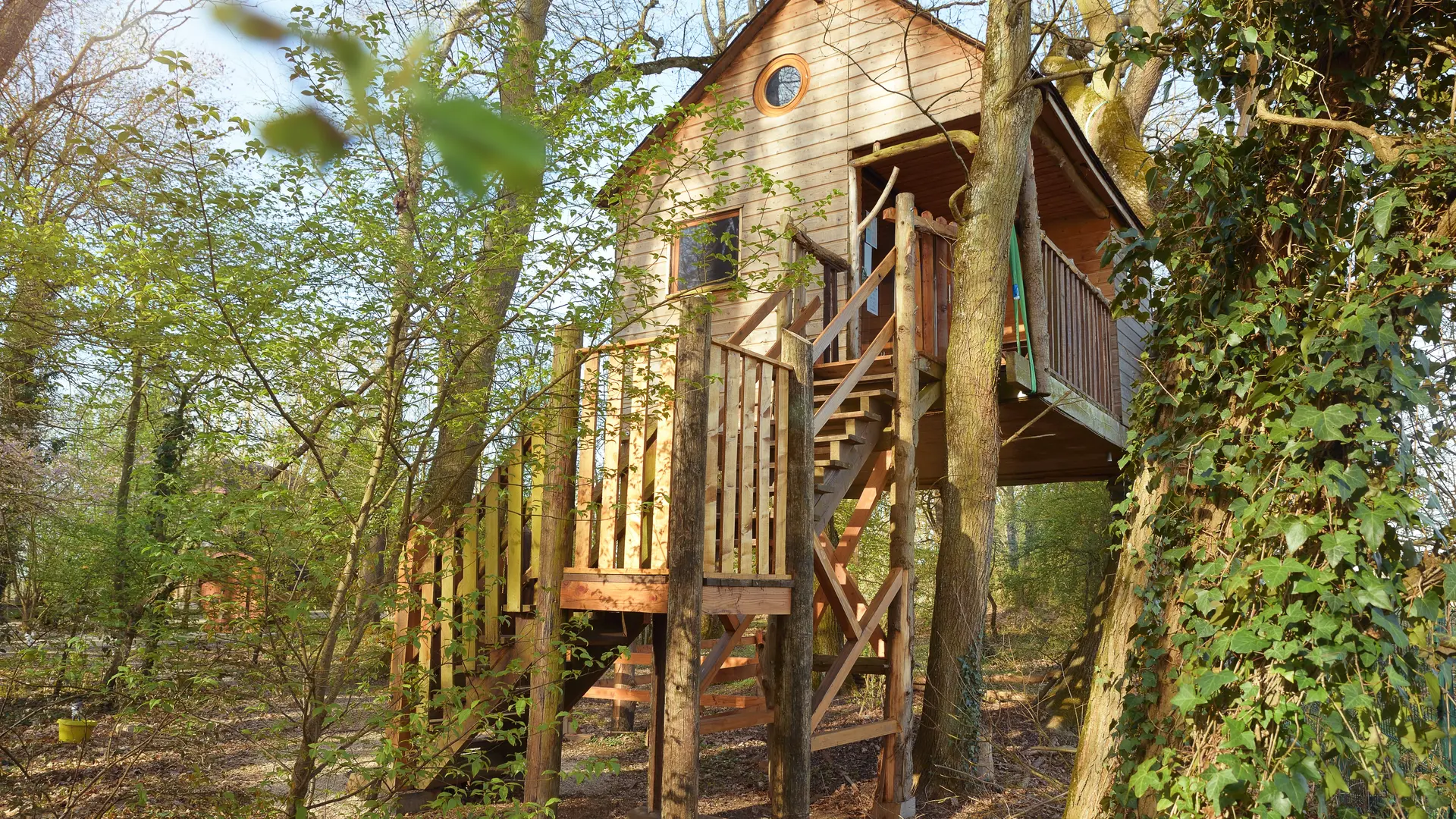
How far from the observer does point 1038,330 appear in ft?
24.5

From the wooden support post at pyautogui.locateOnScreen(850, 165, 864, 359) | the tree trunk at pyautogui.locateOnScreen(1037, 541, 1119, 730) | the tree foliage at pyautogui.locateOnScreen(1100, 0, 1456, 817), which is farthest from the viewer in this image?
the tree trunk at pyautogui.locateOnScreen(1037, 541, 1119, 730)

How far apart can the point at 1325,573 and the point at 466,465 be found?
10.2 feet

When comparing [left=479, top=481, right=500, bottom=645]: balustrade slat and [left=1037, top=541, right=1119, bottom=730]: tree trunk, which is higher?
[left=479, top=481, right=500, bottom=645]: balustrade slat

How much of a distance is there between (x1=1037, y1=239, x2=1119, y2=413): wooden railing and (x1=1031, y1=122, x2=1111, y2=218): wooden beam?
123 centimetres

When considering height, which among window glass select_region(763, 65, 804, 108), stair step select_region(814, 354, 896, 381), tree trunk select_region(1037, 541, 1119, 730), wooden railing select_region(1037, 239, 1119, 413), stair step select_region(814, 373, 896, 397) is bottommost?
tree trunk select_region(1037, 541, 1119, 730)

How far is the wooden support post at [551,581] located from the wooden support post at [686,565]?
544 mm

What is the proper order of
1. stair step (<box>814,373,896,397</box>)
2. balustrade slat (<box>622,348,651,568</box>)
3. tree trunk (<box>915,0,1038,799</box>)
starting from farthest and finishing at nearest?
stair step (<box>814,373,896,397</box>) → tree trunk (<box>915,0,1038,799</box>) → balustrade slat (<box>622,348,651,568</box>)

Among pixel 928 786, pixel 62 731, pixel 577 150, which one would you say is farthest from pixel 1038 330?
pixel 62 731

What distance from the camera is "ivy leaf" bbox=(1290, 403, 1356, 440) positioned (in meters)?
2.91

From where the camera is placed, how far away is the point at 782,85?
990cm

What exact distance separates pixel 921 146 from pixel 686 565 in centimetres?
561

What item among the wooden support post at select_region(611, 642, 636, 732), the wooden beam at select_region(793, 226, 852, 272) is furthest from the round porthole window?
the wooden support post at select_region(611, 642, 636, 732)

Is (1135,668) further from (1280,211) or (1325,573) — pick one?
(1280,211)

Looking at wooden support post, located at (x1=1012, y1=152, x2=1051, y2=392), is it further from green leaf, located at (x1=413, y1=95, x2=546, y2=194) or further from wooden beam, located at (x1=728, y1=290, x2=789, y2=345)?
green leaf, located at (x1=413, y1=95, x2=546, y2=194)
